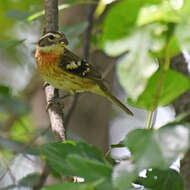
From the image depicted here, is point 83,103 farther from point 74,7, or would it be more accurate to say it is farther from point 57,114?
point 57,114

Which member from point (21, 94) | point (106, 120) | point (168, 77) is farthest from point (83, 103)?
point (168, 77)

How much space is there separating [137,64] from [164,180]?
2.41 ft

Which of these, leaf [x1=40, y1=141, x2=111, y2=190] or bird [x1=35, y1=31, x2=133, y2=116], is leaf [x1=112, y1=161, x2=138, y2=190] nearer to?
leaf [x1=40, y1=141, x2=111, y2=190]

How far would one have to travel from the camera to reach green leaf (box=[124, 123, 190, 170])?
1.03 m

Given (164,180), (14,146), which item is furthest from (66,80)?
(164,180)

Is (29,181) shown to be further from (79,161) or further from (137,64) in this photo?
(137,64)

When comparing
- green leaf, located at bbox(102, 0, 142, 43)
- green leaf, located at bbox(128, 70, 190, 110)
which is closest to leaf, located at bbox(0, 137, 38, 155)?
green leaf, located at bbox(128, 70, 190, 110)

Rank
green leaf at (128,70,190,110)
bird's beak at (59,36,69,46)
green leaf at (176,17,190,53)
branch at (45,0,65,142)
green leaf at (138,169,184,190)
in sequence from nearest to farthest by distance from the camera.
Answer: green leaf at (176,17,190,53) → green leaf at (128,70,190,110) → green leaf at (138,169,184,190) → branch at (45,0,65,142) → bird's beak at (59,36,69,46)

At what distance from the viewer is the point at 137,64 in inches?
40.9

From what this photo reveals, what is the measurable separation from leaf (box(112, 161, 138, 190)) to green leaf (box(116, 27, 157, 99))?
0.20 meters

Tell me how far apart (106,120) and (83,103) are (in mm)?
399

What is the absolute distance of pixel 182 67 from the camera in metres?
3.53

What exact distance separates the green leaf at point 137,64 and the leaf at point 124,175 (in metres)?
0.20

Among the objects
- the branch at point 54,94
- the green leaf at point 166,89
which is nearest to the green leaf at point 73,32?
the branch at point 54,94
